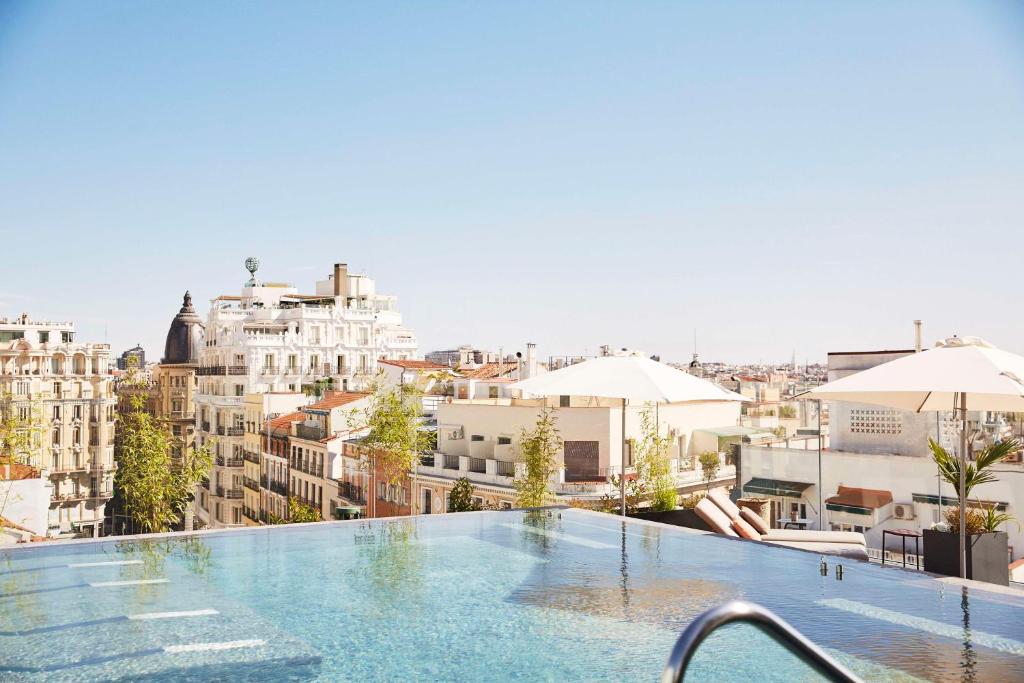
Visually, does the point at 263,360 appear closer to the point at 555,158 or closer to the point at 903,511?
the point at 555,158

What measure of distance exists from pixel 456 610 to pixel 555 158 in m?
31.9

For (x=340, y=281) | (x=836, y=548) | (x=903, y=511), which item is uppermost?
(x=340, y=281)

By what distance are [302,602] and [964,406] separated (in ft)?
18.9

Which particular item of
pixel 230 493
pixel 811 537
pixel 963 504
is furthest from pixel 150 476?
pixel 230 493

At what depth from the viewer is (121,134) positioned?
46125 millimetres

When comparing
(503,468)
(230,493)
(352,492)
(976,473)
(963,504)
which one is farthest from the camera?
(230,493)

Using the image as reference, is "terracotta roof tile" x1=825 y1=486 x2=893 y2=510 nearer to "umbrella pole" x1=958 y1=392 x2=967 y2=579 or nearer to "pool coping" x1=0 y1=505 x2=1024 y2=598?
"pool coping" x1=0 y1=505 x2=1024 y2=598

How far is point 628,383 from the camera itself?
8.52 m

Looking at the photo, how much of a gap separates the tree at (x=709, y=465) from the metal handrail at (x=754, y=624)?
29921 mm

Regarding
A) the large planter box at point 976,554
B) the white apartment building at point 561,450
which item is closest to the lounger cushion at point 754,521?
the large planter box at point 976,554

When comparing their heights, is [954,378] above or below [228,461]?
above

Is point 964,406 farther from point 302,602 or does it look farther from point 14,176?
point 14,176

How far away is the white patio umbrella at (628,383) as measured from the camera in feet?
27.0

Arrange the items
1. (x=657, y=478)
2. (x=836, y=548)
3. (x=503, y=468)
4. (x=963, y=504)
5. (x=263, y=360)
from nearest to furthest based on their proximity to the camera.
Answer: (x=963, y=504), (x=836, y=548), (x=657, y=478), (x=503, y=468), (x=263, y=360)
